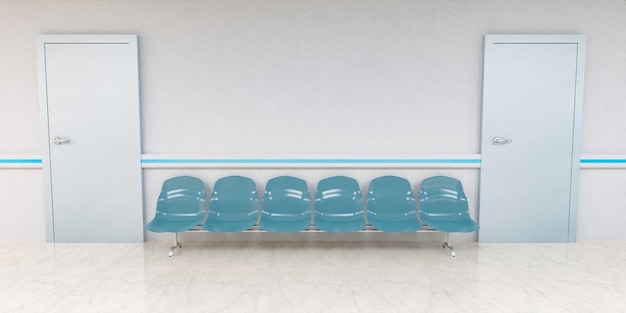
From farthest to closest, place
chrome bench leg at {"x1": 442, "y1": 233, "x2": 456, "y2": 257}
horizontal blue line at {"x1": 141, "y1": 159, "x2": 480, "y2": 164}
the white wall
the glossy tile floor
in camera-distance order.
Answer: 1. horizontal blue line at {"x1": 141, "y1": 159, "x2": 480, "y2": 164}
2. the white wall
3. chrome bench leg at {"x1": 442, "y1": 233, "x2": 456, "y2": 257}
4. the glossy tile floor

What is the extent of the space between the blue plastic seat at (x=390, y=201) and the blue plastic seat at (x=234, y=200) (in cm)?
115

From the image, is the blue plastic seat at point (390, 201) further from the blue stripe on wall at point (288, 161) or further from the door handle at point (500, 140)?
the door handle at point (500, 140)

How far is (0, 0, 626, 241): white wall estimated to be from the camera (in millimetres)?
4402

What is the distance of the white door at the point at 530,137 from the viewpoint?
439 cm

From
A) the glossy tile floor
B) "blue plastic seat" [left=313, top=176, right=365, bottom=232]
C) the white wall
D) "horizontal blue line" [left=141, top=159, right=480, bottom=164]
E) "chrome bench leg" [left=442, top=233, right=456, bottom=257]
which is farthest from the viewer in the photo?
"horizontal blue line" [left=141, top=159, right=480, bottom=164]

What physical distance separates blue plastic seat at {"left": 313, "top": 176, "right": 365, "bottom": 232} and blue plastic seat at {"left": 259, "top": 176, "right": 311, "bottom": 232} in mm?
119

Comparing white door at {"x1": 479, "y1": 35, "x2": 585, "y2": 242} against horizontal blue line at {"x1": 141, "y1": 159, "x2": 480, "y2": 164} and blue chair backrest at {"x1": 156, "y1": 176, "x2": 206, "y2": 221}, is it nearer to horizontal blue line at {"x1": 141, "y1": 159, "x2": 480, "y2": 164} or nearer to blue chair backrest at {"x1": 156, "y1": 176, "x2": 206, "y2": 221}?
horizontal blue line at {"x1": 141, "y1": 159, "x2": 480, "y2": 164}

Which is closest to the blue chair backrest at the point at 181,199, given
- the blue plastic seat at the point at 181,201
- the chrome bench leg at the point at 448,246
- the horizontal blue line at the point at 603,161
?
the blue plastic seat at the point at 181,201

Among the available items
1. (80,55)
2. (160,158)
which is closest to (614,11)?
(160,158)

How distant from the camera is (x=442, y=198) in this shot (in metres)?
4.43

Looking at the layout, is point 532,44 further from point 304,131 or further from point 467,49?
point 304,131

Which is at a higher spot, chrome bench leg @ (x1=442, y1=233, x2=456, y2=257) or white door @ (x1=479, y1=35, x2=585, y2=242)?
white door @ (x1=479, y1=35, x2=585, y2=242)

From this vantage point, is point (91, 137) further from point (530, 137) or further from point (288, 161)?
point (530, 137)

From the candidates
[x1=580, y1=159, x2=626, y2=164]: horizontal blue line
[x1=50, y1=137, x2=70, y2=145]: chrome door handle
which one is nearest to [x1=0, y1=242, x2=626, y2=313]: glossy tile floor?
[x1=580, y1=159, x2=626, y2=164]: horizontal blue line
